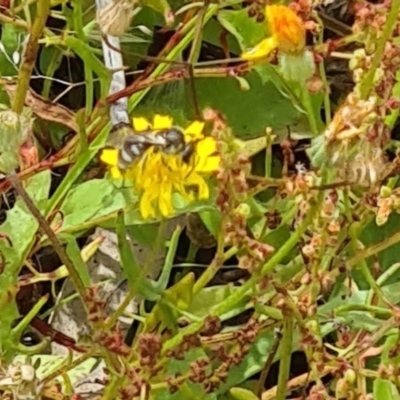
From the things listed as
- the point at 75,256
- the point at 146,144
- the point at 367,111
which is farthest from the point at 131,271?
the point at 367,111

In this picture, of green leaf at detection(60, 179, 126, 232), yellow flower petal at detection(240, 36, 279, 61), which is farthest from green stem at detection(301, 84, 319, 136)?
green leaf at detection(60, 179, 126, 232)

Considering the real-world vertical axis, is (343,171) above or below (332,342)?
above

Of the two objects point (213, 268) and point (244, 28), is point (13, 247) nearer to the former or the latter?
point (213, 268)

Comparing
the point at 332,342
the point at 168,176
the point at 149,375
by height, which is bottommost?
the point at 332,342

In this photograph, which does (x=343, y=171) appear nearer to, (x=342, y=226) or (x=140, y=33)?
(x=342, y=226)

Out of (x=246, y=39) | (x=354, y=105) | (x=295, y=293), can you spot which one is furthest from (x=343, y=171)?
(x=246, y=39)

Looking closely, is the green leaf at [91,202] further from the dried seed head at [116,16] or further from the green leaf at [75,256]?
the dried seed head at [116,16]

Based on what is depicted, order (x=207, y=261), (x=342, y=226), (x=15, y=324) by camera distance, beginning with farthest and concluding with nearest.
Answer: (x=207, y=261) < (x=15, y=324) < (x=342, y=226)

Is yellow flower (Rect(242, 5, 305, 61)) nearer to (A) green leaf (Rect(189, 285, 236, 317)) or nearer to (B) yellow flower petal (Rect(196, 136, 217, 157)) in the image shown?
(B) yellow flower petal (Rect(196, 136, 217, 157))
